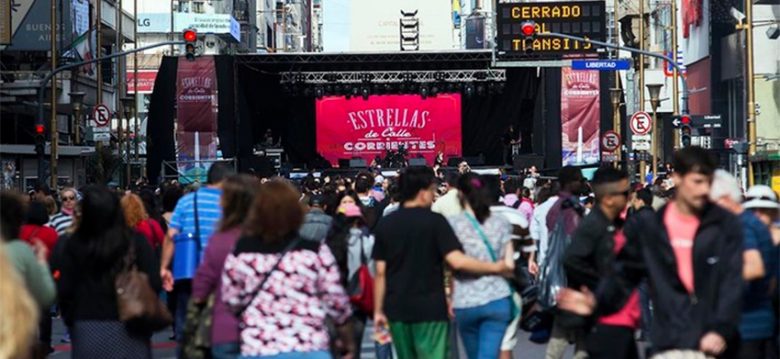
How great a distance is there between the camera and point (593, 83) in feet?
151

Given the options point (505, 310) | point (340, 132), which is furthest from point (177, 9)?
point (505, 310)

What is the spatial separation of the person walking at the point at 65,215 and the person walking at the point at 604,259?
648cm

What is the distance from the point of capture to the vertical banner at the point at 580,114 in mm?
45781

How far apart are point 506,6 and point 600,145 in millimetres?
8953

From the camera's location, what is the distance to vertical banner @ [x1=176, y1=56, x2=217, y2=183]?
45375mm

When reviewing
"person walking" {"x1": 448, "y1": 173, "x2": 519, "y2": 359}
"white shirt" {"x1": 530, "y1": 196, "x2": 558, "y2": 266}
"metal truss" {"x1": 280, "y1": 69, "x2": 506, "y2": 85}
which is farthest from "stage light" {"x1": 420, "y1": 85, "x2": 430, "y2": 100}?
"person walking" {"x1": 448, "y1": 173, "x2": 519, "y2": 359}

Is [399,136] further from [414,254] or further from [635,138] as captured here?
[414,254]

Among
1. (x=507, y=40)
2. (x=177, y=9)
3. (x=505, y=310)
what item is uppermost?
(x=177, y=9)

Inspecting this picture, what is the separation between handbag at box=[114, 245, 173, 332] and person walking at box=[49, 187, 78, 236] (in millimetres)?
5583

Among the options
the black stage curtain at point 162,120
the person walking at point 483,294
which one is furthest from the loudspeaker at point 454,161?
the person walking at point 483,294

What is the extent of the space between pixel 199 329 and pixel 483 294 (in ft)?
8.11

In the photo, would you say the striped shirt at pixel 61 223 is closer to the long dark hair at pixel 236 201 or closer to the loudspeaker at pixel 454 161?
the long dark hair at pixel 236 201

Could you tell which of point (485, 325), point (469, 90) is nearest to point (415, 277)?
point (485, 325)

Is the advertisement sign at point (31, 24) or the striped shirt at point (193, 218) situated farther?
the advertisement sign at point (31, 24)
